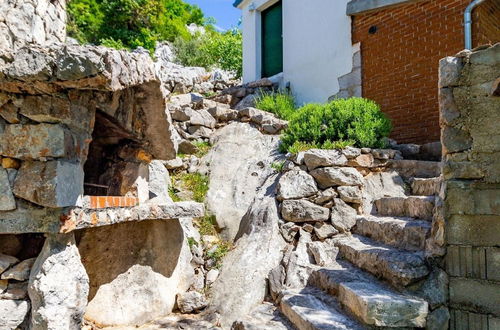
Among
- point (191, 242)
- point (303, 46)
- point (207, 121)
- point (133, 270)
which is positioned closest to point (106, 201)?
point (133, 270)

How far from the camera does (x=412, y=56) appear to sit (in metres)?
6.50

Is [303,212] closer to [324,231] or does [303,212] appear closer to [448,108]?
[324,231]

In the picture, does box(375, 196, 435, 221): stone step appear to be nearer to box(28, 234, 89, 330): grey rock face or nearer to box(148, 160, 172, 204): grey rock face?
box(148, 160, 172, 204): grey rock face

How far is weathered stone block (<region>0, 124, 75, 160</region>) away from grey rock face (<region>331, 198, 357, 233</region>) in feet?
10.6

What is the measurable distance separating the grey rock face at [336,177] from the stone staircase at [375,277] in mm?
446

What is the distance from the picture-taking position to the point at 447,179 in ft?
9.84

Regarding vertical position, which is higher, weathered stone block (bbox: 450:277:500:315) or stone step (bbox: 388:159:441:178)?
stone step (bbox: 388:159:441:178)

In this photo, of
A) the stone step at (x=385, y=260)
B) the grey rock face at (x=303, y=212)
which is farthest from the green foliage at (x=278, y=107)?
the stone step at (x=385, y=260)

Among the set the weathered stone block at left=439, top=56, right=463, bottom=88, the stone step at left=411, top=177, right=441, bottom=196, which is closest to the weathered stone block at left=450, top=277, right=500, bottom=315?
the stone step at left=411, top=177, right=441, bottom=196

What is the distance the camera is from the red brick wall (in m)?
6.05

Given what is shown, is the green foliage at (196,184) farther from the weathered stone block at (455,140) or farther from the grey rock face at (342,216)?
the weathered stone block at (455,140)

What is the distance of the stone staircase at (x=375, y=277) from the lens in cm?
275

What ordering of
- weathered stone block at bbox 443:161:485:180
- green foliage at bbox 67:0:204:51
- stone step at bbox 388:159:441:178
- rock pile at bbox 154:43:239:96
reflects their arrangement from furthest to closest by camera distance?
1. green foliage at bbox 67:0:204:51
2. rock pile at bbox 154:43:239:96
3. stone step at bbox 388:159:441:178
4. weathered stone block at bbox 443:161:485:180

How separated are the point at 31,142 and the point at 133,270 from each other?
1.67 meters
